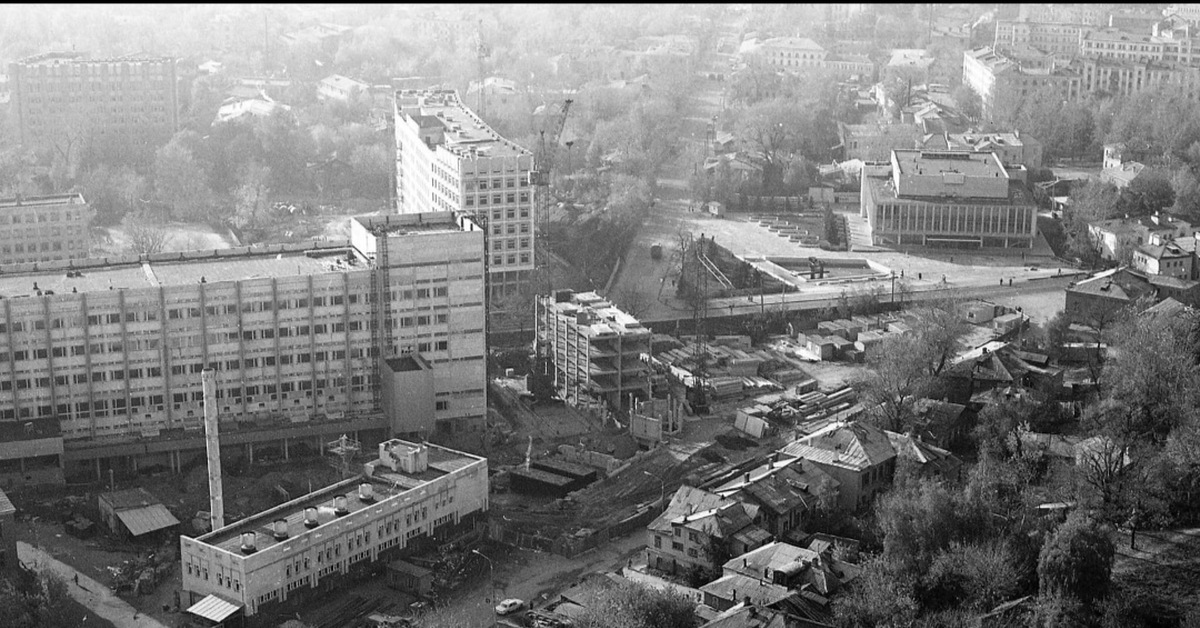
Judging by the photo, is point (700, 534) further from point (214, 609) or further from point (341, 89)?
point (341, 89)

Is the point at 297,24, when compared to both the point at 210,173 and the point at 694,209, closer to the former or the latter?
the point at 210,173

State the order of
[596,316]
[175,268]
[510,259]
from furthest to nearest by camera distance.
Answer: [510,259], [596,316], [175,268]

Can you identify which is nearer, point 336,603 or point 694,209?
point 336,603

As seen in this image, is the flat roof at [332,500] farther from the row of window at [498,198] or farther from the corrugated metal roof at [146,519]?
the row of window at [498,198]

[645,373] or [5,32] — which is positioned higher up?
[5,32]

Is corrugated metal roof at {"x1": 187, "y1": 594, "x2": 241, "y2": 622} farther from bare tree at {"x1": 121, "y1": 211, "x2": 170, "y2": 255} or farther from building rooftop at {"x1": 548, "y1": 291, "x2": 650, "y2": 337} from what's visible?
bare tree at {"x1": 121, "y1": 211, "x2": 170, "y2": 255}

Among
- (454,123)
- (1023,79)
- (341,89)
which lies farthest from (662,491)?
(341,89)

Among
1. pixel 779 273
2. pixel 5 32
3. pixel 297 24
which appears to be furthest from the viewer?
pixel 297 24

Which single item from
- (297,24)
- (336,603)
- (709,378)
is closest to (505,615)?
(336,603)
